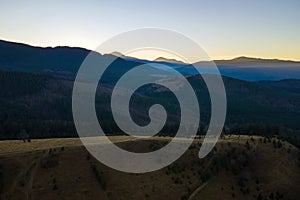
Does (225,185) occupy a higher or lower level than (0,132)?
higher

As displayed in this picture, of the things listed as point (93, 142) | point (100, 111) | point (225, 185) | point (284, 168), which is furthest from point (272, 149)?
point (100, 111)

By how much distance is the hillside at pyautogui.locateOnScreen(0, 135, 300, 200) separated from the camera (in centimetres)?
Result: 4331

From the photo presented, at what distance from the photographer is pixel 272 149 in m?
54.2

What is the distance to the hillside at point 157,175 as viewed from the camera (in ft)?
142

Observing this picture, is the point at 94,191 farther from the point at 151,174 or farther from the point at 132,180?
the point at 151,174

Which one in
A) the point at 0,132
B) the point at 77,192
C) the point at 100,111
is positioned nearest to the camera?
the point at 77,192

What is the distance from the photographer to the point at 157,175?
4731 centimetres

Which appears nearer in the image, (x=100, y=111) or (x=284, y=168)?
(x=284, y=168)

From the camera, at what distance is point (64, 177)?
148 ft

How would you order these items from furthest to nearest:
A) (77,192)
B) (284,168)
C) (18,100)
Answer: (18,100) → (284,168) → (77,192)

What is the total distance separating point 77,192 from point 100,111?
435ft

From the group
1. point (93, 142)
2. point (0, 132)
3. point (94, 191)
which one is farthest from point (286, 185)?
point (0, 132)

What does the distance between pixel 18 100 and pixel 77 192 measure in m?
155

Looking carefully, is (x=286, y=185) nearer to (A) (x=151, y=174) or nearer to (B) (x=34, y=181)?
(A) (x=151, y=174)
